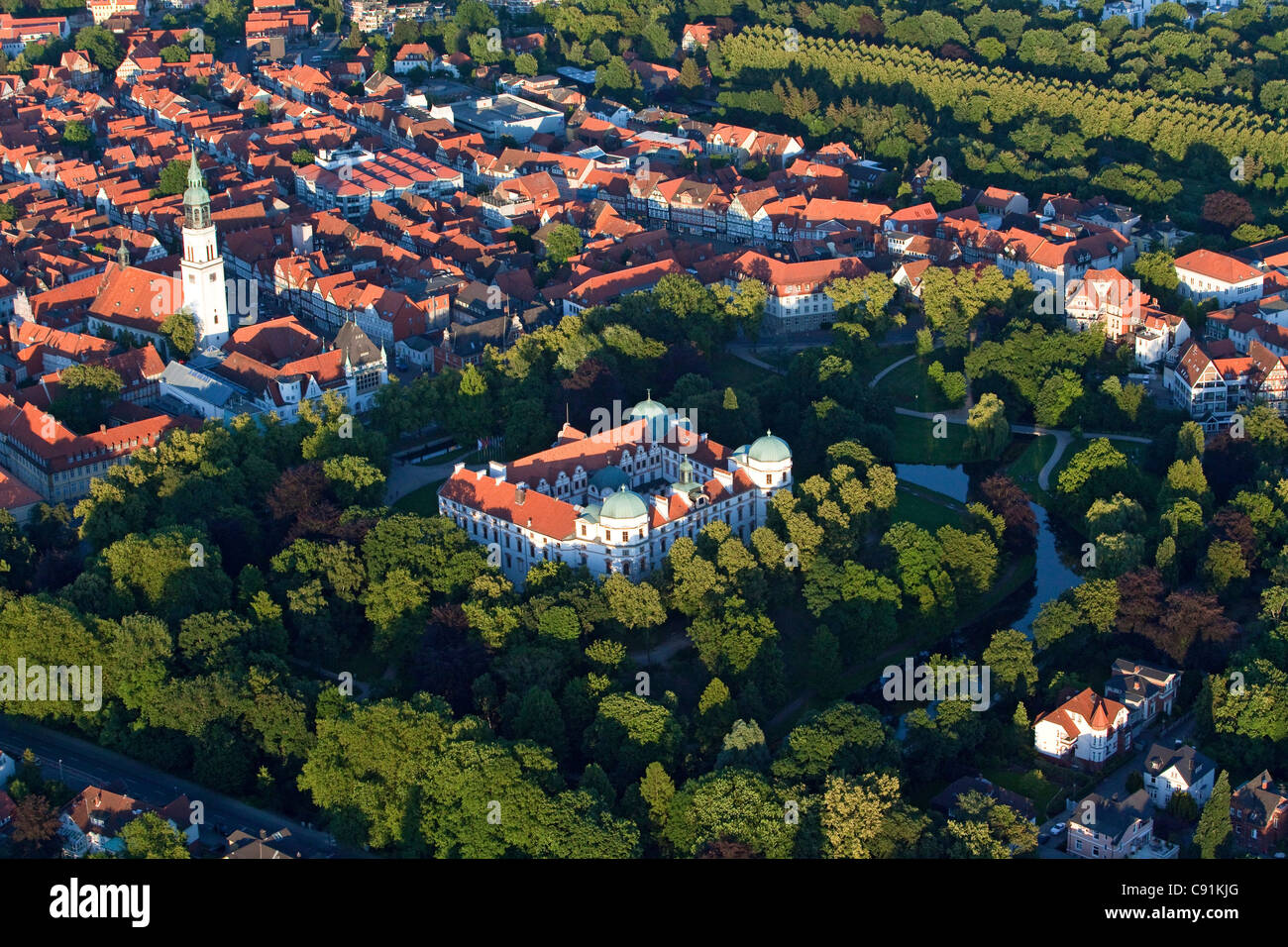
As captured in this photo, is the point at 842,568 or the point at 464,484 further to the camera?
the point at 464,484

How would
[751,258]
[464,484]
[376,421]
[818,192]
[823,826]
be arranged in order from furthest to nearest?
[818,192] → [751,258] → [376,421] → [464,484] → [823,826]

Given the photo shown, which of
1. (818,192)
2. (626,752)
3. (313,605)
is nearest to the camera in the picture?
(626,752)

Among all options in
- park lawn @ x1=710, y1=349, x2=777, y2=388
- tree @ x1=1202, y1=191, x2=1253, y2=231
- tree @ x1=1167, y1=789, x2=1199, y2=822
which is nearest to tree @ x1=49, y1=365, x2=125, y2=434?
park lawn @ x1=710, y1=349, x2=777, y2=388

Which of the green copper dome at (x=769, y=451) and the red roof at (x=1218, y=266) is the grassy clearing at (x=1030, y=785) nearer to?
the green copper dome at (x=769, y=451)

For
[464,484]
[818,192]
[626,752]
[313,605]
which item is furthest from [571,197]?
[626,752]

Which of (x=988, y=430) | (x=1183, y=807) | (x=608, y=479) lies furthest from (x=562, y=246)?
(x=1183, y=807)

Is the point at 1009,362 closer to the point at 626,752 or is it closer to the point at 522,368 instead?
the point at 522,368

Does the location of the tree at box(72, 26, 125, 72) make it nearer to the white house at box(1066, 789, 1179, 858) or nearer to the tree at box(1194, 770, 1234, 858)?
the white house at box(1066, 789, 1179, 858)
